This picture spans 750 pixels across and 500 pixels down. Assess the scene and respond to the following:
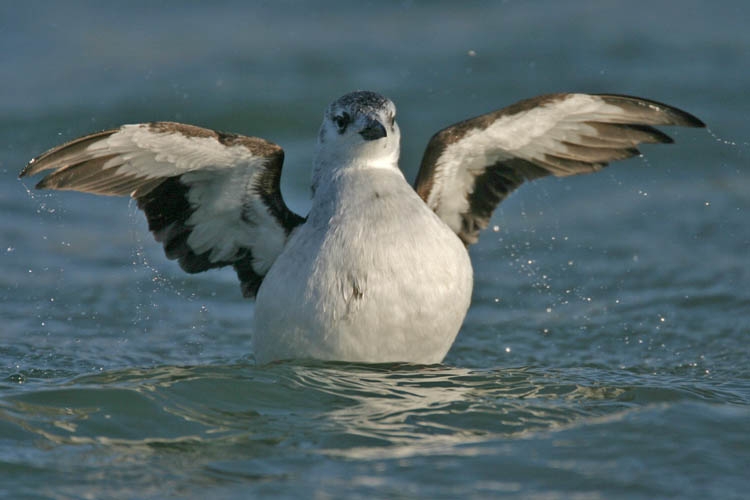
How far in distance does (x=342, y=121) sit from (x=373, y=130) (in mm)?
263

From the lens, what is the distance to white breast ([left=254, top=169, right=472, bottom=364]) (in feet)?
19.8

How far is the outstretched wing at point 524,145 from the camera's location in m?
6.85

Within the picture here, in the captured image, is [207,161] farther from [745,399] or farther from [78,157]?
[745,399]

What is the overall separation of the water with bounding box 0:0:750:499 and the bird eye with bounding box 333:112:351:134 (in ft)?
4.45

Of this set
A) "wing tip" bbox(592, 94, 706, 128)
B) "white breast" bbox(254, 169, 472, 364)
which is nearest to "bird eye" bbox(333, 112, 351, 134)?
"white breast" bbox(254, 169, 472, 364)

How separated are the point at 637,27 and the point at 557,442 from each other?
8603 millimetres

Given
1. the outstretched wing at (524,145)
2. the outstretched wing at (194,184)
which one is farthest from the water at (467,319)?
the outstretched wing at (524,145)

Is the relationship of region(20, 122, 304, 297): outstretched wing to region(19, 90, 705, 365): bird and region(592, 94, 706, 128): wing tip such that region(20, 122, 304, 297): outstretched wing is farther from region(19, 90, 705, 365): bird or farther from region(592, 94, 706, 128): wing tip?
region(592, 94, 706, 128): wing tip

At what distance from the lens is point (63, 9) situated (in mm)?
13914

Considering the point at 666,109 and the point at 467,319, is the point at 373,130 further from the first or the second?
the point at 467,319

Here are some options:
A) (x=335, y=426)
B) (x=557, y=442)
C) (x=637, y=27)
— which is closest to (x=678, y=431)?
(x=557, y=442)

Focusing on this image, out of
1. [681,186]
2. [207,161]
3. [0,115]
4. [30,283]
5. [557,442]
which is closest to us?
[557,442]

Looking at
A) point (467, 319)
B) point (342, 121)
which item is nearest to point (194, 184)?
point (342, 121)

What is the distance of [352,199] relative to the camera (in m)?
6.27
